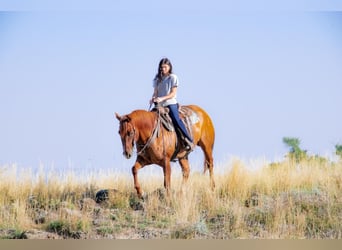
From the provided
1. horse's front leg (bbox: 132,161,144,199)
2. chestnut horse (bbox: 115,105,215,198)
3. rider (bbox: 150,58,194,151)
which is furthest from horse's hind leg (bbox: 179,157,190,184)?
horse's front leg (bbox: 132,161,144,199)

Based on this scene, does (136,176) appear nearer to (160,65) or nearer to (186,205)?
(186,205)

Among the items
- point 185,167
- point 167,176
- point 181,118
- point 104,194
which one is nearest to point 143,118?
point 181,118

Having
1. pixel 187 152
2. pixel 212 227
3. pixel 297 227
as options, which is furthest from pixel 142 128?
pixel 297 227

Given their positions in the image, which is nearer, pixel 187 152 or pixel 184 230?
pixel 184 230

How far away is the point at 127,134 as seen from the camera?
8.91 metres

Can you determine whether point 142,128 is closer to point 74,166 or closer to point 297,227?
point 74,166

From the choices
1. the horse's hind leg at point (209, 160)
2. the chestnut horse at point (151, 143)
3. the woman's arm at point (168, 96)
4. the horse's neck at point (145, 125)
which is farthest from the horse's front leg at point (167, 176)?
the woman's arm at point (168, 96)

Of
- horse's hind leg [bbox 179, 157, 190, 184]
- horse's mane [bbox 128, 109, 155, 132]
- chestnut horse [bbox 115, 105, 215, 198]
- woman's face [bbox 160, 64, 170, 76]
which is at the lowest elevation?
horse's hind leg [bbox 179, 157, 190, 184]

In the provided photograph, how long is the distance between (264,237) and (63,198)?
2389 millimetres

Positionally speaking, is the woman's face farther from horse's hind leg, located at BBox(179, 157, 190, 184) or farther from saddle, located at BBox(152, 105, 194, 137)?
horse's hind leg, located at BBox(179, 157, 190, 184)

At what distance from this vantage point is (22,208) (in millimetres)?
9109

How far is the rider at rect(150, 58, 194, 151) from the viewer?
933 cm

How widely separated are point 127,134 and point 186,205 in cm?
107

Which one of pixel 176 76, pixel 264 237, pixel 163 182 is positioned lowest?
pixel 264 237
